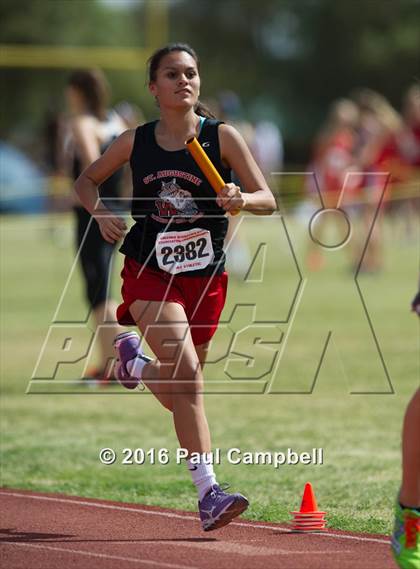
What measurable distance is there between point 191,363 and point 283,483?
1.60m

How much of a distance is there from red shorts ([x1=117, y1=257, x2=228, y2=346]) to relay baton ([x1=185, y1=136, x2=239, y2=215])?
0.52m

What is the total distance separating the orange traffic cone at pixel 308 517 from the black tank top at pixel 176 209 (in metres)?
1.11

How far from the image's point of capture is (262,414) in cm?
953

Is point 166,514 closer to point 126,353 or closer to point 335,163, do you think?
point 126,353

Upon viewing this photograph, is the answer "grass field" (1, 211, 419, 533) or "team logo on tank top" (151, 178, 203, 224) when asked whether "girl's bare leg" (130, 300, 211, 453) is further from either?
"grass field" (1, 211, 419, 533)

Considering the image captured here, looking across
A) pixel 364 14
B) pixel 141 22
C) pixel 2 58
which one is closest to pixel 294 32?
pixel 364 14

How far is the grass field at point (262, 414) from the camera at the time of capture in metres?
7.21

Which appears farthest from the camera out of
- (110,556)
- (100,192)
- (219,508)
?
(100,192)

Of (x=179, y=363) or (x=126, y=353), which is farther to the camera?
(x=126, y=353)

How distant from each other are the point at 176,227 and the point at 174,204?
12 centimetres

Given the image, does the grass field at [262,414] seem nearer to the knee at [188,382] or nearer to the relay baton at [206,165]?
the knee at [188,382]

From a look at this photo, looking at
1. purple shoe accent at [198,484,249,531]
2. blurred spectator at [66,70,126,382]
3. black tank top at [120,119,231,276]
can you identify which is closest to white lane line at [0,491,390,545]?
purple shoe accent at [198,484,249,531]

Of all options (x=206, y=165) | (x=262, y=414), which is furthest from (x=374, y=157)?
(x=206, y=165)

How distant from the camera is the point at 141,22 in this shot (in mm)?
93375
